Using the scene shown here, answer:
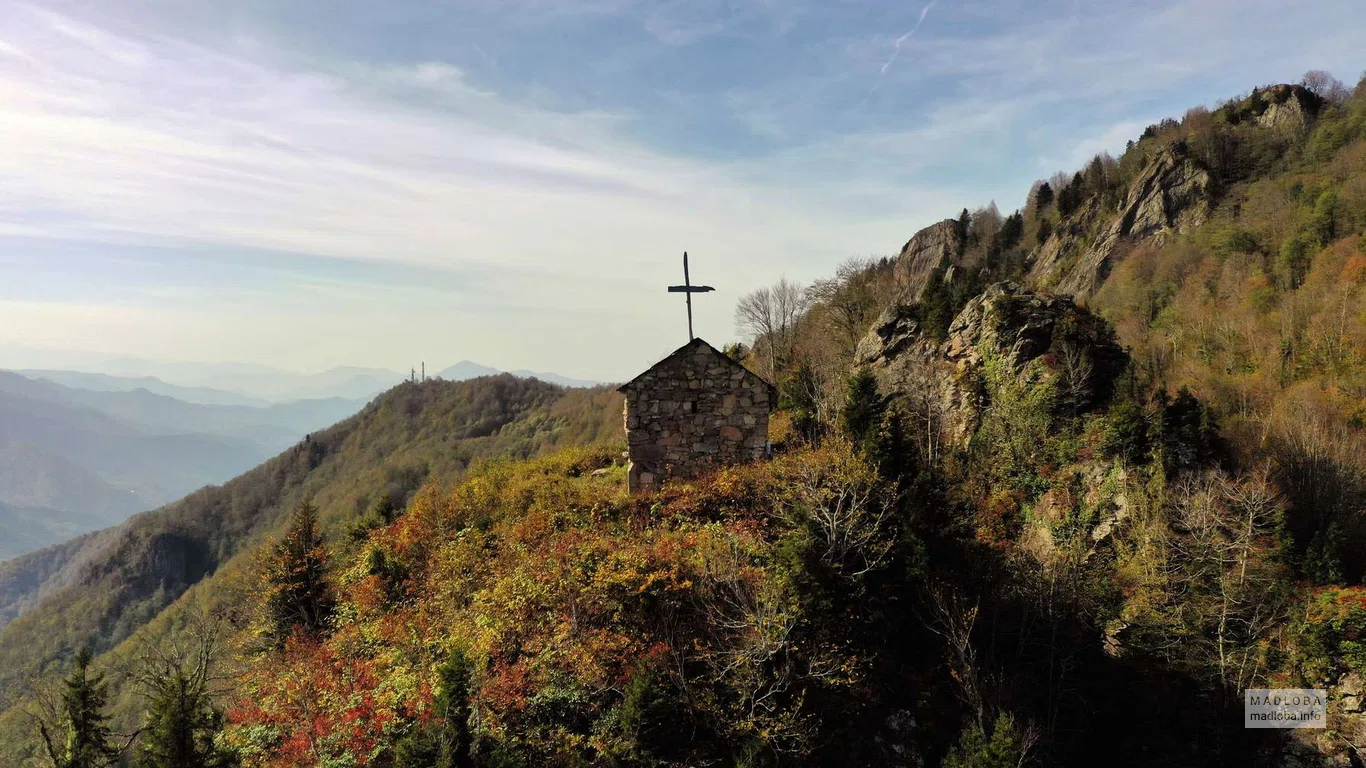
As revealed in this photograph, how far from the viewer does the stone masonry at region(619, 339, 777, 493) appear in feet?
54.0

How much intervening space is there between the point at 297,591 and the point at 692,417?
39.5ft

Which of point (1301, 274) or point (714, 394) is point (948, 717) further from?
point (1301, 274)

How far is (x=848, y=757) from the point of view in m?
10.7

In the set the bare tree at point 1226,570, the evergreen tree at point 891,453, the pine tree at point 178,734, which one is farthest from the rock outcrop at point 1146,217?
the pine tree at point 178,734

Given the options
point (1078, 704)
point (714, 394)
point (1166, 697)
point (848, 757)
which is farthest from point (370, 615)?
point (1166, 697)

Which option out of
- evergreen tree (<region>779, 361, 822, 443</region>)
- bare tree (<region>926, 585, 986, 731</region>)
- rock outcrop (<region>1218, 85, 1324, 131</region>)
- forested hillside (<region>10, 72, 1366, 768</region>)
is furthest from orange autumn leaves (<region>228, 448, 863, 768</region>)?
rock outcrop (<region>1218, 85, 1324, 131</region>)

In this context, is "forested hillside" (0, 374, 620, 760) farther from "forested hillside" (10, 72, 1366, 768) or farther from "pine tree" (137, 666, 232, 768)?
"pine tree" (137, 666, 232, 768)

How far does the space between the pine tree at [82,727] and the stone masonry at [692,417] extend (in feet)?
39.2

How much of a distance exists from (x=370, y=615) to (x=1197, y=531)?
68.2 ft

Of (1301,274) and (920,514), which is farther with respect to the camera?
(1301,274)

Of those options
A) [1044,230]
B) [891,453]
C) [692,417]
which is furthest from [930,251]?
[692,417]

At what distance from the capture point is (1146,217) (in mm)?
49125

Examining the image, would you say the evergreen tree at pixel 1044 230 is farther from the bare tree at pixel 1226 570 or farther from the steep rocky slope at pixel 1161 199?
the bare tree at pixel 1226 570

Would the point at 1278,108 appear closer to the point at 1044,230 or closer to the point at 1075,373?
the point at 1044,230
